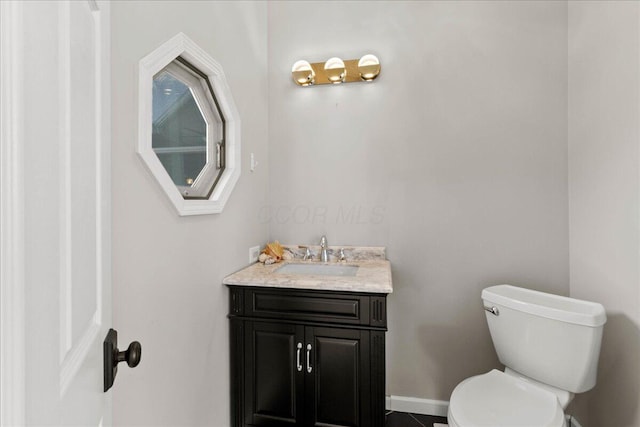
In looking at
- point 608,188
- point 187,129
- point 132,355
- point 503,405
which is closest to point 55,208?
point 132,355

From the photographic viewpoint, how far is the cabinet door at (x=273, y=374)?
1594 mm

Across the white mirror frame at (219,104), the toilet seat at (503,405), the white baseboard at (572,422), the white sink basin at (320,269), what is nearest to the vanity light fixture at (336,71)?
the white mirror frame at (219,104)

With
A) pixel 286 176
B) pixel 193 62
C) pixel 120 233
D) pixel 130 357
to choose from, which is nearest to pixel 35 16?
pixel 130 357

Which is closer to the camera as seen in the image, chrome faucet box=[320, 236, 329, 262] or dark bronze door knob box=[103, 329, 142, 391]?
dark bronze door knob box=[103, 329, 142, 391]

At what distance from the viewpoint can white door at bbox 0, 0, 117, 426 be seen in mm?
282

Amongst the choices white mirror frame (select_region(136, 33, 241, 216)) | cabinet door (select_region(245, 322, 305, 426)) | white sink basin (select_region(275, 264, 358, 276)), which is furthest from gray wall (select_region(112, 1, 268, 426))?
white sink basin (select_region(275, 264, 358, 276))

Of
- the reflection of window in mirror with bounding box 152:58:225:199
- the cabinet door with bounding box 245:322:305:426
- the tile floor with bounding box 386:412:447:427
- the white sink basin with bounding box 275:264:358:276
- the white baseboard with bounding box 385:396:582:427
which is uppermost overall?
the reflection of window in mirror with bounding box 152:58:225:199

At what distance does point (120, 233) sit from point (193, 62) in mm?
849

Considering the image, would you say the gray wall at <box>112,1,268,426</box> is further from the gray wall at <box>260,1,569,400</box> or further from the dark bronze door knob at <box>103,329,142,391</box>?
the gray wall at <box>260,1,569,400</box>

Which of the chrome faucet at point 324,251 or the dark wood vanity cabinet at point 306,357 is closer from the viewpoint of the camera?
the dark wood vanity cabinet at point 306,357

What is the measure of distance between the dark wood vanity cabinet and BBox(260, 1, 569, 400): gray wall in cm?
63

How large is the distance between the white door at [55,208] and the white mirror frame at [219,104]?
1.64 ft

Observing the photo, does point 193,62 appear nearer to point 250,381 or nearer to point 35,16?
point 35,16

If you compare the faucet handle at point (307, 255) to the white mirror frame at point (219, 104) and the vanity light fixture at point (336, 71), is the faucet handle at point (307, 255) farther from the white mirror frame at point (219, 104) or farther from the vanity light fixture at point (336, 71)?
the vanity light fixture at point (336, 71)
